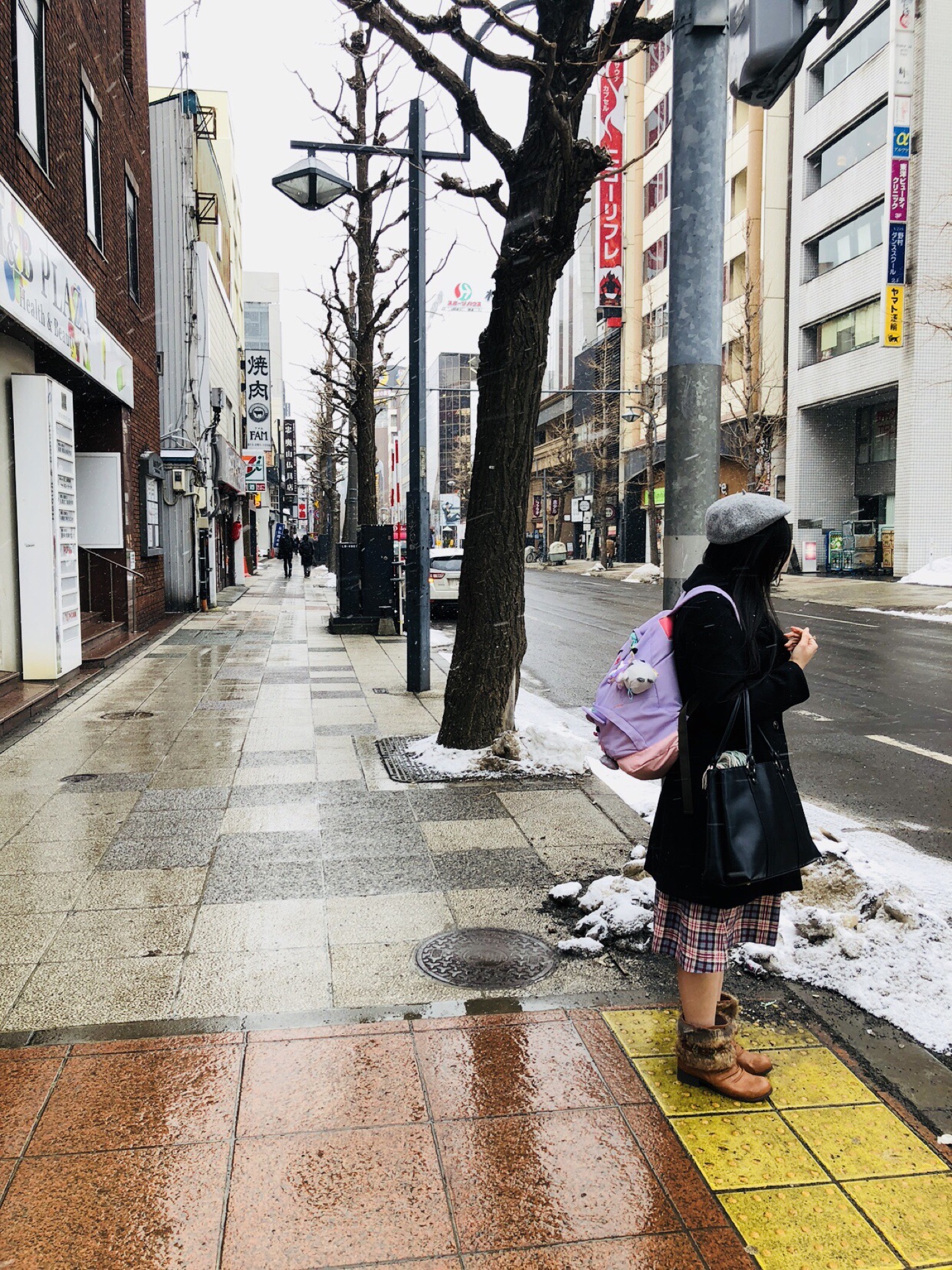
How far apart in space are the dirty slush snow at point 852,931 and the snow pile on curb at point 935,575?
25525 mm

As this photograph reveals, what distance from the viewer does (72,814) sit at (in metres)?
6.27

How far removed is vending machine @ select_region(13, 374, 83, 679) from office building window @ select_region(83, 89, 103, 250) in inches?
161

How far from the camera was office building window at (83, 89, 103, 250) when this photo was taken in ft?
44.9

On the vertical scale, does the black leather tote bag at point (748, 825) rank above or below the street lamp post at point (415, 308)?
below

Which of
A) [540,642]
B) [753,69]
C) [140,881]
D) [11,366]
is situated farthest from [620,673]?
[540,642]

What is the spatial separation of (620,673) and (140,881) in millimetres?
3028

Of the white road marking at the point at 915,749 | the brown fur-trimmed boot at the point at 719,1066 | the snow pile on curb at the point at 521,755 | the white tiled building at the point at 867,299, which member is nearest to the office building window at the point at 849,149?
the white tiled building at the point at 867,299

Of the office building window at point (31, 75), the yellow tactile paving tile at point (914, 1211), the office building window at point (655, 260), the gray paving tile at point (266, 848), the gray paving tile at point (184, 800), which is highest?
the office building window at point (655, 260)

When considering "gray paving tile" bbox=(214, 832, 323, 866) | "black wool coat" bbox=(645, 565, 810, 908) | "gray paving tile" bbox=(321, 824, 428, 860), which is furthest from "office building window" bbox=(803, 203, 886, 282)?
"black wool coat" bbox=(645, 565, 810, 908)

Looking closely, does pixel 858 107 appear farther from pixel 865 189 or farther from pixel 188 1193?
pixel 188 1193

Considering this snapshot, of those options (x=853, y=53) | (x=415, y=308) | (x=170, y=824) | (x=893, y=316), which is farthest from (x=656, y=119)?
(x=170, y=824)

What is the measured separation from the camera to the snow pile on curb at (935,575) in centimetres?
2842

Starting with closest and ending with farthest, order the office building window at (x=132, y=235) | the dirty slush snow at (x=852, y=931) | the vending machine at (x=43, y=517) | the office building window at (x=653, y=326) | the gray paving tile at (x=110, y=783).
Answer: the dirty slush snow at (x=852, y=931) < the gray paving tile at (x=110, y=783) < the vending machine at (x=43, y=517) < the office building window at (x=132, y=235) < the office building window at (x=653, y=326)

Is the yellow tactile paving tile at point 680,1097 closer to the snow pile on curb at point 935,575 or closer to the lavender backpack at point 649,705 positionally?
the lavender backpack at point 649,705
